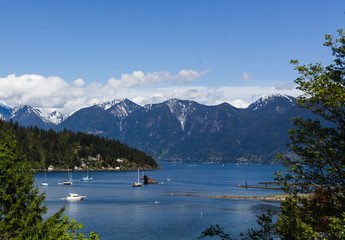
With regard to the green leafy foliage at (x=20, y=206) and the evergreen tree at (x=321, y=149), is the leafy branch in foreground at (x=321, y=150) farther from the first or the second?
the green leafy foliage at (x=20, y=206)

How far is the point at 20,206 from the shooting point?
30.1 meters

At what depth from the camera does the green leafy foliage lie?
27.7m

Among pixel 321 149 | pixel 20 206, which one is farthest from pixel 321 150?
pixel 20 206

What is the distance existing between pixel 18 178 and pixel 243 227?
3150 inches

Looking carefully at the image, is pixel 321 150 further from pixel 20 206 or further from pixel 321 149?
pixel 20 206

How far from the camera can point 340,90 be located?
20.7 metres

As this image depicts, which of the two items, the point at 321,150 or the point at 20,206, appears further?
the point at 20,206

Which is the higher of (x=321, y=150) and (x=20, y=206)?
(x=321, y=150)

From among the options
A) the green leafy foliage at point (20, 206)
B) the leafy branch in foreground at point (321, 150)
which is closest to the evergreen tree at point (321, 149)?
the leafy branch in foreground at point (321, 150)

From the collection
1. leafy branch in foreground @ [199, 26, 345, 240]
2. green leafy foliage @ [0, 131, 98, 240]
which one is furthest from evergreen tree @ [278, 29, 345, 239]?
green leafy foliage @ [0, 131, 98, 240]

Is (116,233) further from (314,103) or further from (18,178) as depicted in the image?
(314,103)

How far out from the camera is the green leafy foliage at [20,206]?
27688 mm

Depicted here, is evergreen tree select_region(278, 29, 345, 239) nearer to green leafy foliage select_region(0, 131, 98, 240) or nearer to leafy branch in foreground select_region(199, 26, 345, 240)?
leafy branch in foreground select_region(199, 26, 345, 240)

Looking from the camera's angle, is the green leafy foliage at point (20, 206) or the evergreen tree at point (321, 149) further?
the green leafy foliage at point (20, 206)
